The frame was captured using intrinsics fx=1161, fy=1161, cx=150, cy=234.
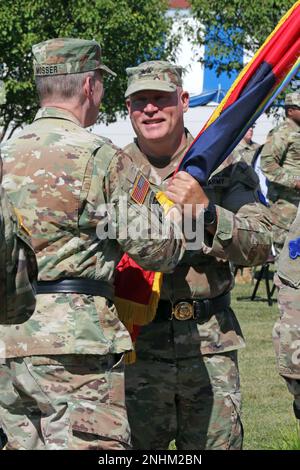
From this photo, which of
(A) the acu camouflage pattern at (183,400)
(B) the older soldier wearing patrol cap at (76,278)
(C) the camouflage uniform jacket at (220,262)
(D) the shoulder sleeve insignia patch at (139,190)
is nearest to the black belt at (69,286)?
(B) the older soldier wearing patrol cap at (76,278)

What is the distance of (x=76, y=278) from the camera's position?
15.8 ft

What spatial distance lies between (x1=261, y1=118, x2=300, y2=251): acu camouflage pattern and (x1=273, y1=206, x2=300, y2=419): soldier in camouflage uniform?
6865 millimetres

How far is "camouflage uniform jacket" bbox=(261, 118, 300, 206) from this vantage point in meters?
13.2

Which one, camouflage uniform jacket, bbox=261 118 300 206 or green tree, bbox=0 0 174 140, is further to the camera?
green tree, bbox=0 0 174 140

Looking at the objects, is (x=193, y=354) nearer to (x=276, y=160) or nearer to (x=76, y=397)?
(x=76, y=397)

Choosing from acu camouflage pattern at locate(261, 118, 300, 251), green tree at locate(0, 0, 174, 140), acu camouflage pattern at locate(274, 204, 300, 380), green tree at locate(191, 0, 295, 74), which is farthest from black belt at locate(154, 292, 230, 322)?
green tree at locate(0, 0, 174, 140)

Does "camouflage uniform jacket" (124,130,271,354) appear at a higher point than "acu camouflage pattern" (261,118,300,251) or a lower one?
higher

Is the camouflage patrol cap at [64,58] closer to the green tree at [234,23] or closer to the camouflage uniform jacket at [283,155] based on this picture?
the camouflage uniform jacket at [283,155]

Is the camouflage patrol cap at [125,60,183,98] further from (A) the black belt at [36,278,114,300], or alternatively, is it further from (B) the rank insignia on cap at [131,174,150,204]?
(A) the black belt at [36,278,114,300]

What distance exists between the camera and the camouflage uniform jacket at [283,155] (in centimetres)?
1323

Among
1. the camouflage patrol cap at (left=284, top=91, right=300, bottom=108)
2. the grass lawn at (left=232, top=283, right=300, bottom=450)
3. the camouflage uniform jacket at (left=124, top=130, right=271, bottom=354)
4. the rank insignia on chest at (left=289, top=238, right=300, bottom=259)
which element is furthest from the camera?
the camouflage patrol cap at (left=284, top=91, right=300, bottom=108)

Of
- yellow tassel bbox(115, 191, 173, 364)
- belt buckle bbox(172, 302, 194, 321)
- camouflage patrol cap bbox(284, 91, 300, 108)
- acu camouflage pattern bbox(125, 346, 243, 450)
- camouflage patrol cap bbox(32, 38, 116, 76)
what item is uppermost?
camouflage patrol cap bbox(32, 38, 116, 76)

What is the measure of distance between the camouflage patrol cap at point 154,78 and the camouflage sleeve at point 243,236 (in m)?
0.74

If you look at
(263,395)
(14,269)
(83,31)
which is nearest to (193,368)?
(14,269)
